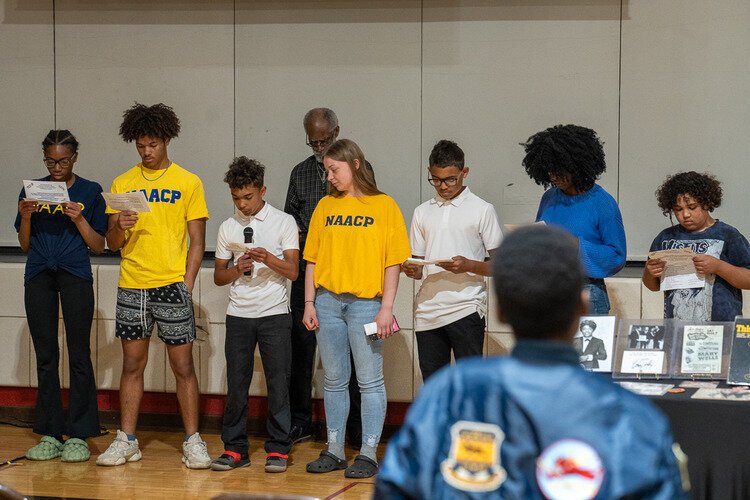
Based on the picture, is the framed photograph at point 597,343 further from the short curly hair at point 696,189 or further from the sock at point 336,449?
the sock at point 336,449

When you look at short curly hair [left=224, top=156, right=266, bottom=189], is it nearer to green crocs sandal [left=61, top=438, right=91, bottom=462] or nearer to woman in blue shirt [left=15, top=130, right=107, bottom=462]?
woman in blue shirt [left=15, top=130, right=107, bottom=462]

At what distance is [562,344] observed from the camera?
5.56ft

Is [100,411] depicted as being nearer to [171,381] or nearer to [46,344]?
[171,381]

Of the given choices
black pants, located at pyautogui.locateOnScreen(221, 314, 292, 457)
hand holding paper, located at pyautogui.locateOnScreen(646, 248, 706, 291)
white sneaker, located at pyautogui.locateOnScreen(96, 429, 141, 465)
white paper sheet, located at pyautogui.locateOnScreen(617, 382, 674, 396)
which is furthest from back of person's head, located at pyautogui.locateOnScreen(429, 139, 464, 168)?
white sneaker, located at pyautogui.locateOnScreen(96, 429, 141, 465)

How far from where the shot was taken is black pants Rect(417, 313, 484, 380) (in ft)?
16.7

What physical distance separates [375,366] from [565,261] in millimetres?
3636

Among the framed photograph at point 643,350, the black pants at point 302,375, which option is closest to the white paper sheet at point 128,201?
the black pants at point 302,375

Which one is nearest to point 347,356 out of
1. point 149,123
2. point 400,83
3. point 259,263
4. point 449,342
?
point 449,342

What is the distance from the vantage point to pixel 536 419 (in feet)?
5.38

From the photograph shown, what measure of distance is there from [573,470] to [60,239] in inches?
179

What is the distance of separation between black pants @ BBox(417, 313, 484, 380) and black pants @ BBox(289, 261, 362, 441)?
83 cm

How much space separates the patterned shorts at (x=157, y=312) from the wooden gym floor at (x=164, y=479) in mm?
730

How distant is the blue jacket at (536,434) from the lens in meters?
1.62

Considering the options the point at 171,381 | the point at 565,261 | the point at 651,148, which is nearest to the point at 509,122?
the point at 651,148
